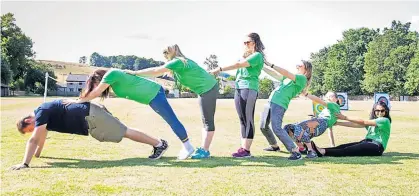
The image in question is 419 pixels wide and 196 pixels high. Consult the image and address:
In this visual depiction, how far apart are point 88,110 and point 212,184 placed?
8.86ft

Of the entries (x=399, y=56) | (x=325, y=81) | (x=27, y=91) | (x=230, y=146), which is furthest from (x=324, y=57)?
(x=230, y=146)

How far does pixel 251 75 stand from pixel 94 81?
105 inches

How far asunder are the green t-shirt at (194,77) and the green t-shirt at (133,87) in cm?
47

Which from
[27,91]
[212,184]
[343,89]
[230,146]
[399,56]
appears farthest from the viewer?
[27,91]

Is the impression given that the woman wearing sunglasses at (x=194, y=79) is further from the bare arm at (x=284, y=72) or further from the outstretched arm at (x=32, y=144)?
the outstretched arm at (x=32, y=144)

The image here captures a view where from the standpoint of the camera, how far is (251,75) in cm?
748

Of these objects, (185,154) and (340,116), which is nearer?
(185,154)

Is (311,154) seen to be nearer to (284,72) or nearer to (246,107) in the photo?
(246,107)

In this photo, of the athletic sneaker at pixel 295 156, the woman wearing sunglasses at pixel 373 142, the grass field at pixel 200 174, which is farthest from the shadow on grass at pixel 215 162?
the woman wearing sunglasses at pixel 373 142

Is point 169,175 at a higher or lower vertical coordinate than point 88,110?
lower

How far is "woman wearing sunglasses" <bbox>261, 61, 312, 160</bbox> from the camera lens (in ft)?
24.3

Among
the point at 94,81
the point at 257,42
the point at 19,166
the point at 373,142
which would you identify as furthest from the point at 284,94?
the point at 19,166

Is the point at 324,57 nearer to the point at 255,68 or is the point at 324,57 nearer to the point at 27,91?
the point at 27,91

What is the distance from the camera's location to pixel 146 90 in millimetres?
7172
